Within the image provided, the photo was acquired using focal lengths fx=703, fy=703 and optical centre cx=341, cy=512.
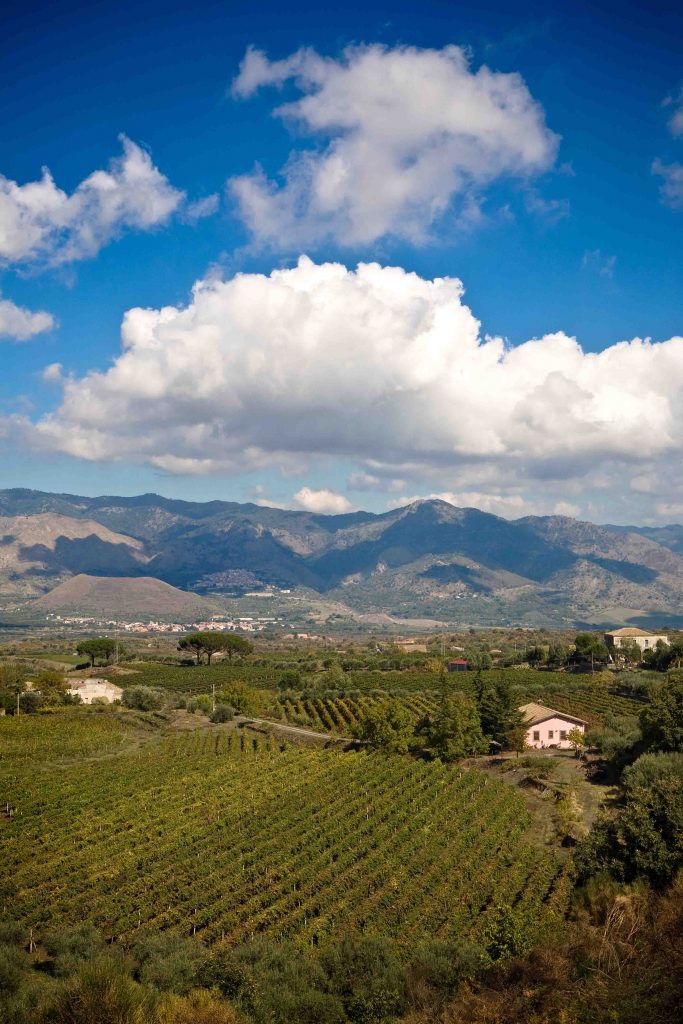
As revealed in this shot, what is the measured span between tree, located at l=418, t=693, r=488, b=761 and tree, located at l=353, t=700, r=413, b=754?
1.91 m

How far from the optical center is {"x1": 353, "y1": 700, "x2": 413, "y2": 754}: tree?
55.1 metres

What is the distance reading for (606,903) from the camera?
25391 mm

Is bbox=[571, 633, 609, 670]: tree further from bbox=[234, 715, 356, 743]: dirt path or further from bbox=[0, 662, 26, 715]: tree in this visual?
bbox=[0, 662, 26, 715]: tree

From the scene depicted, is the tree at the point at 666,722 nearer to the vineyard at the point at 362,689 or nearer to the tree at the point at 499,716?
the tree at the point at 499,716

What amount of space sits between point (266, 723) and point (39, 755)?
79.1 ft

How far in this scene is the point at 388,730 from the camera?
183 feet

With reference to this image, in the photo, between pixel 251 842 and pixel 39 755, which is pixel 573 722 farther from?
pixel 39 755

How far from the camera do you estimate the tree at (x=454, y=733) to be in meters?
52.6

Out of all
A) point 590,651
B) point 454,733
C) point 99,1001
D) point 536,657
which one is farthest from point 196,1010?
point 536,657

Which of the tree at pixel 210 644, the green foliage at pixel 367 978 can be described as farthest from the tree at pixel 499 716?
the tree at pixel 210 644

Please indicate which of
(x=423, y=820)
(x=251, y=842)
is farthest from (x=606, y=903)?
(x=251, y=842)

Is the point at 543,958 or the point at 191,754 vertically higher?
the point at 543,958

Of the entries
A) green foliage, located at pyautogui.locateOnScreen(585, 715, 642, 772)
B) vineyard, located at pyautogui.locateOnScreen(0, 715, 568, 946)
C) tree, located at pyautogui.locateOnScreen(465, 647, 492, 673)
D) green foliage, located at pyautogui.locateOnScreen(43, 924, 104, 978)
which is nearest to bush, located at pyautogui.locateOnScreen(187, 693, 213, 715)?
vineyard, located at pyautogui.locateOnScreen(0, 715, 568, 946)

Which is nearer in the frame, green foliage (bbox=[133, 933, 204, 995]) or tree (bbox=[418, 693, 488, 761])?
green foliage (bbox=[133, 933, 204, 995])
